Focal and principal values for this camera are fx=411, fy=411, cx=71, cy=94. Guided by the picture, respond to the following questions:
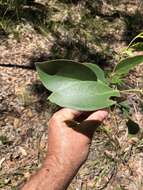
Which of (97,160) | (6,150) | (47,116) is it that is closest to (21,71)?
(47,116)

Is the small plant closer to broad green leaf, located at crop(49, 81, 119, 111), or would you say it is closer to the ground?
broad green leaf, located at crop(49, 81, 119, 111)

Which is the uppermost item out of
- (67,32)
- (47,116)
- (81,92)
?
(81,92)

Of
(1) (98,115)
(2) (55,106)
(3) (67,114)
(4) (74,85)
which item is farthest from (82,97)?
(2) (55,106)

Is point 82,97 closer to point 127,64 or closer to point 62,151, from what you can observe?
point 127,64

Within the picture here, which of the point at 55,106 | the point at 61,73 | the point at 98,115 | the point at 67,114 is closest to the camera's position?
the point at 61,73

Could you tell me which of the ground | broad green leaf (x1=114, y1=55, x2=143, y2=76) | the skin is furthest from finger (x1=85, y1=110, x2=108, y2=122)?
the ground

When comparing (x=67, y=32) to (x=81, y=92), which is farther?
(x=67, y=32)

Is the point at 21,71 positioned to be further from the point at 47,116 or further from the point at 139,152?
the point at 139,152
